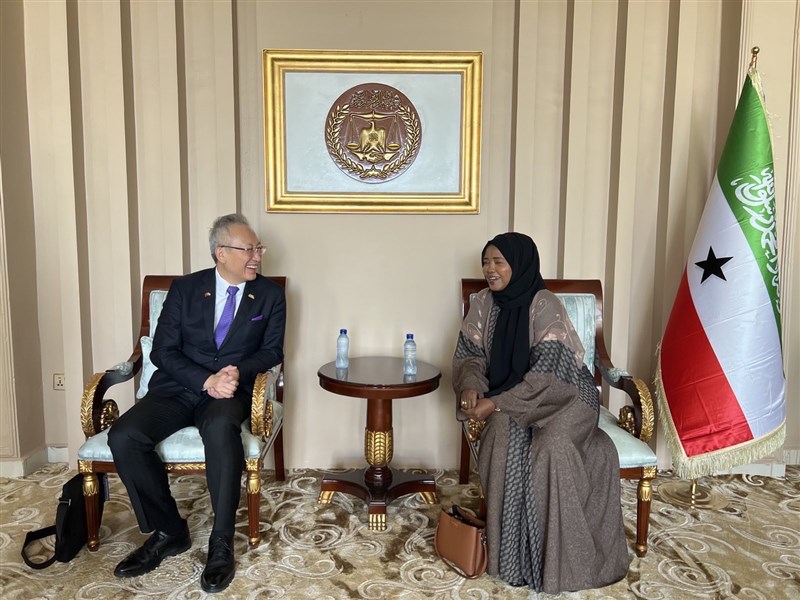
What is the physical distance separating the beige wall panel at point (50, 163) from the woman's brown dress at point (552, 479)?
243 centimetres

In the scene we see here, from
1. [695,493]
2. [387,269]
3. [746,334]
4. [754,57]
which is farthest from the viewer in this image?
[387,269]

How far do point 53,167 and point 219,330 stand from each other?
1574mm

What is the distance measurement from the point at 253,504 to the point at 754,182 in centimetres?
277

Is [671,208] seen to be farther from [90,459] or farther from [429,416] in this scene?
[90,459]

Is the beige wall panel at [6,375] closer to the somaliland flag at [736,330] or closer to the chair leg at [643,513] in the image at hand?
the chair leg at [643,513]

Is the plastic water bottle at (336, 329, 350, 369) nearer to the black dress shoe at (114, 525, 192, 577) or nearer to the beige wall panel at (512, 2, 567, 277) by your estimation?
the black dress shoe at (114, 525, 192, 577)

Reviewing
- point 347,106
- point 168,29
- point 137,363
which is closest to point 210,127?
point 168,29

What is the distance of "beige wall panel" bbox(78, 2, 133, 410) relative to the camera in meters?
3.15

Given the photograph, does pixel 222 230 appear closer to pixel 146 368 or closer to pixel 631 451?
pixel 146 368

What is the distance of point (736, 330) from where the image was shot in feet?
9.07

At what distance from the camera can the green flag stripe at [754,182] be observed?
9.11ft

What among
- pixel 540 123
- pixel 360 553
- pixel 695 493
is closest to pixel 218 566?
pixel 360 553

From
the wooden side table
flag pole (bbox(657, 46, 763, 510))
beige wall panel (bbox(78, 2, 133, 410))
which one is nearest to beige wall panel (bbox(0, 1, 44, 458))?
beige wall panel (bbox(78, 2, 133, 410))

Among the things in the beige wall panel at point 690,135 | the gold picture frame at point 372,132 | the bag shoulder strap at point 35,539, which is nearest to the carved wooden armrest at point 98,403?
the bag shoulder strap at point 35,539
